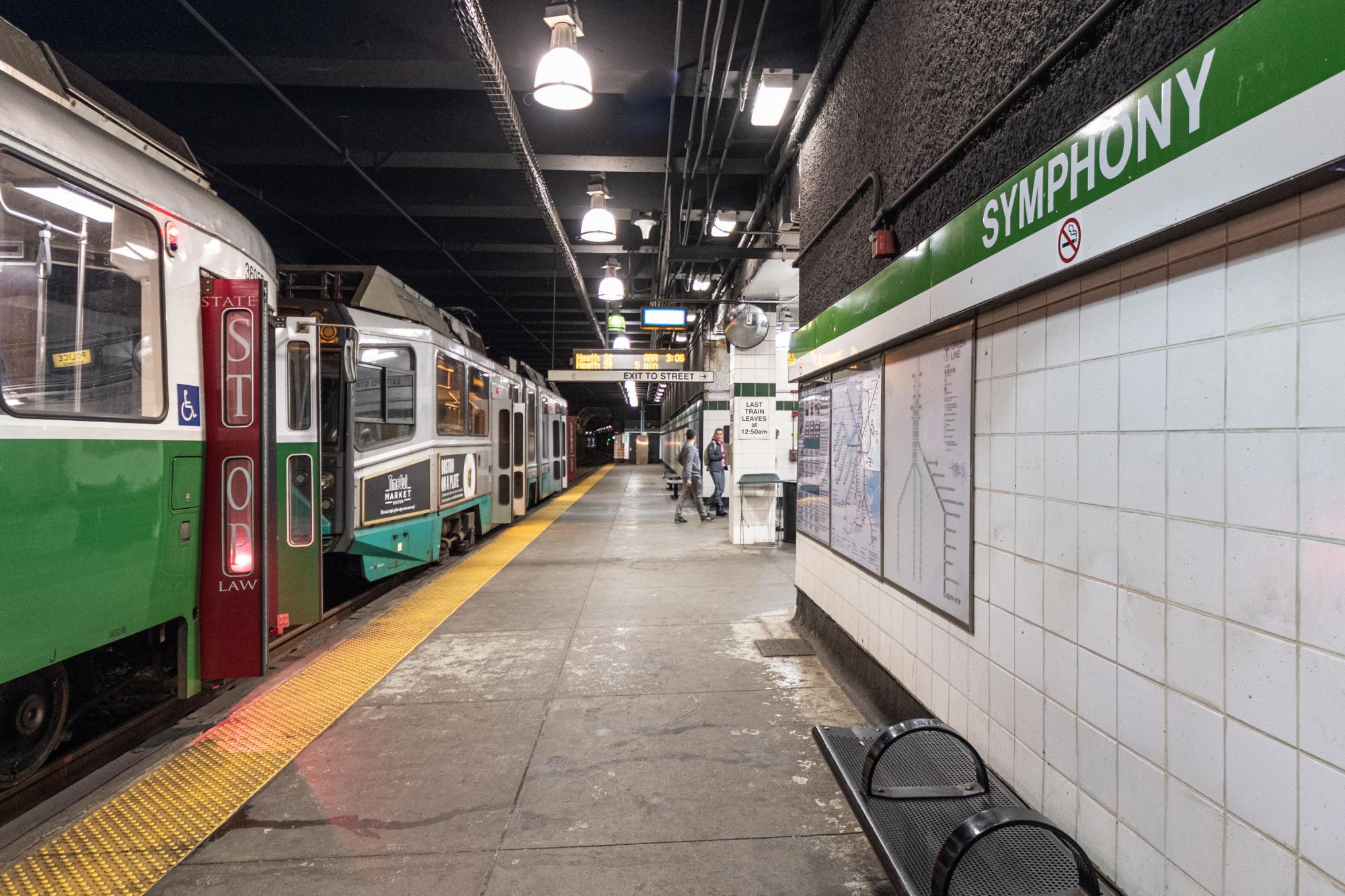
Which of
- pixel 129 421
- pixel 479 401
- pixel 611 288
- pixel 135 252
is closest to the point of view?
pixel 129 421

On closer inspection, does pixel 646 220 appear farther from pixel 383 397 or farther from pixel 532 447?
pixel 532 447

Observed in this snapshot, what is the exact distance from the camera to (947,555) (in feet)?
10.7

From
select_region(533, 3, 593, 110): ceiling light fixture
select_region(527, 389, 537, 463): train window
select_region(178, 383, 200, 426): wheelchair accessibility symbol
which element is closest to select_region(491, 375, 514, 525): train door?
select_region(527, 389, 537, 463): train window

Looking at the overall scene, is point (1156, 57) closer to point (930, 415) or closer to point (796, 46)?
point (930, 415)

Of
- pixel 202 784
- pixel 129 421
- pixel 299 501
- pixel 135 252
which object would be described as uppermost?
pixel 135 252

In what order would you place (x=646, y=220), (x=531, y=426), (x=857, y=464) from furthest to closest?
Answer: (x=531, y=426) → (x=646, y=220) → (x=857, y=464)

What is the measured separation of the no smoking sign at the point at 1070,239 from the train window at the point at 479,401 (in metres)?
7.82

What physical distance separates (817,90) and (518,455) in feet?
29.4

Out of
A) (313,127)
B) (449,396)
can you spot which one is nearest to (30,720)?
(449,396)

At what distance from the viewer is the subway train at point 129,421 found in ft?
8.75

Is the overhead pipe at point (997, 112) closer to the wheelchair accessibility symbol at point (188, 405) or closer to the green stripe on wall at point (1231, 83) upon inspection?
the green stripe on wall at point (1231, 83)

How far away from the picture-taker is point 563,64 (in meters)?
4.78

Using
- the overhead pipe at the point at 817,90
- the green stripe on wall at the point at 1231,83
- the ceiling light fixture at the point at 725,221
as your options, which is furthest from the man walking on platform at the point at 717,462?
the green stripe on wall at the point at 1231,83

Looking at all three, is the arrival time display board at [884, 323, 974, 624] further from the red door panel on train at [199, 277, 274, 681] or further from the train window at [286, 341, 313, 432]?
the train window at [286, 341, 313, 432]
